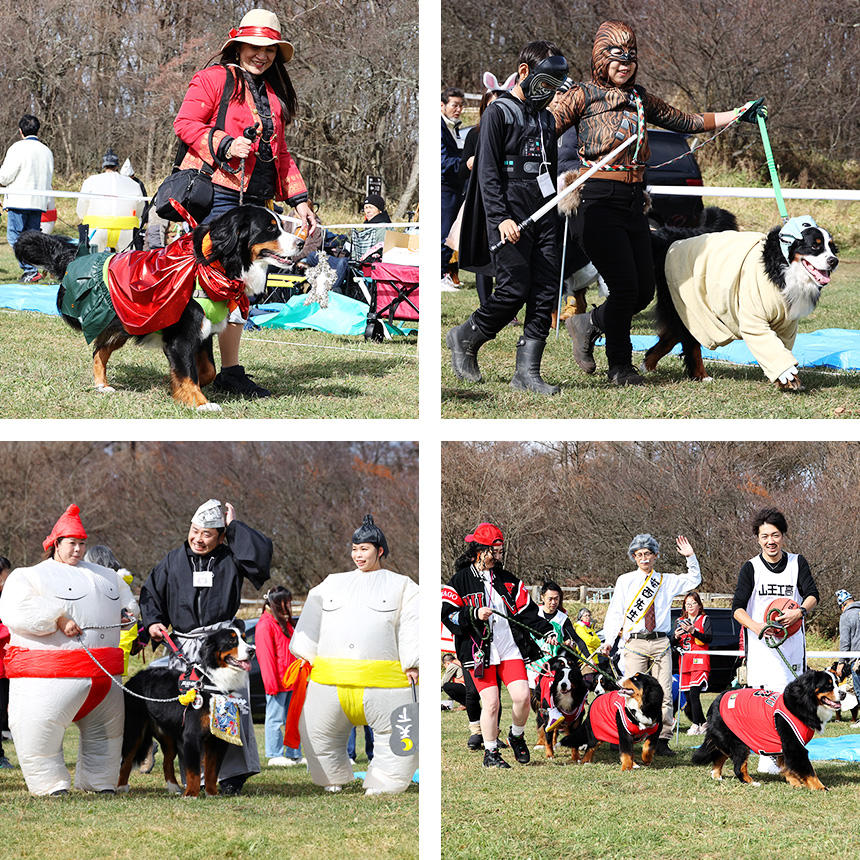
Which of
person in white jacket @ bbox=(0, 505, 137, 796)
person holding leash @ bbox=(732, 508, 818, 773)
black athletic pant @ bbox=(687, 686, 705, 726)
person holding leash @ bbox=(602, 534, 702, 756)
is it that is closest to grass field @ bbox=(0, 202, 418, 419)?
person in white jacket @ bbox=(0, 505, 137, 796)

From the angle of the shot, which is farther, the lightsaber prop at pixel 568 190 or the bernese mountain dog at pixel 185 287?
the lightsaber prop at pixel 568 190

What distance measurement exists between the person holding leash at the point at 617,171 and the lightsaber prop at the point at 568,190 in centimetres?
6

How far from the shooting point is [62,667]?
499 cm

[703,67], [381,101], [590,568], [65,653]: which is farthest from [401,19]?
[65,653]

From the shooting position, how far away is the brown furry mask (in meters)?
5.49

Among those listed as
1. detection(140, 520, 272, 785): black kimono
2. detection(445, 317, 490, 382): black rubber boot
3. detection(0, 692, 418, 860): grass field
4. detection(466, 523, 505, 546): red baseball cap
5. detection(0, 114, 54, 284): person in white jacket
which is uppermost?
detection(0, 114, 54, 284): person in white jacket

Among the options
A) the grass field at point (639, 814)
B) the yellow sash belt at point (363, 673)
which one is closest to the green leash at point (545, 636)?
the grass field at point (639, 814)

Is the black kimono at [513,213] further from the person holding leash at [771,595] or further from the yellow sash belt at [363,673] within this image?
the yellow sash belt at [363,673]

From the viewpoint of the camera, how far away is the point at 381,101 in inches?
488

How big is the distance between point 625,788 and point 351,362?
9.39ft

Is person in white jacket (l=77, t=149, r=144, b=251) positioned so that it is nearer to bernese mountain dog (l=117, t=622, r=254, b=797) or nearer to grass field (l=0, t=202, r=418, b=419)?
grass field (l=0, t=202, r=418, b=419)

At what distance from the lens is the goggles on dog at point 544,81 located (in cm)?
546

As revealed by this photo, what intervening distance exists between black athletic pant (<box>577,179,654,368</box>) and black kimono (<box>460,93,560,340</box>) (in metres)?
0.20

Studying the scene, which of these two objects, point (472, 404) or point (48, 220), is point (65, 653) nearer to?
point (472, 404)
